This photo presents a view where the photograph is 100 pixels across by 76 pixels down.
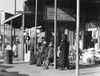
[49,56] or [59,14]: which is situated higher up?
[59,14]

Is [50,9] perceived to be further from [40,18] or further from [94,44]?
[40,18]

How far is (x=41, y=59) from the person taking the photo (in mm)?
16141

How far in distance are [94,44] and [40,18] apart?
596 cm

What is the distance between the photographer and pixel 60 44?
1456cm

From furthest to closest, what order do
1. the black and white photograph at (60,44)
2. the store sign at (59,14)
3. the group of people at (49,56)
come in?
the store sign at (59,14), the group of people at (49,56), the black and white photograph at (60,44)

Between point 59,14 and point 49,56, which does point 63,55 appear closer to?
point 49,56

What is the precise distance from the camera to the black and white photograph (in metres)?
14.1

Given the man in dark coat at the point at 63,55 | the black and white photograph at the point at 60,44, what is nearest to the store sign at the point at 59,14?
the black and white photograph at the point at 60,44

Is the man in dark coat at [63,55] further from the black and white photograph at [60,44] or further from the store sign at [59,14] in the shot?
the store sign at [59,14]

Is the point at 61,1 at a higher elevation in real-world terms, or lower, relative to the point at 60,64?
higher

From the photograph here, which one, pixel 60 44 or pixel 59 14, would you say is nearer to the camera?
pixel 60 44

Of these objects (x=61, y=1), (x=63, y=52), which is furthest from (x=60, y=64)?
(x=61, y=1)

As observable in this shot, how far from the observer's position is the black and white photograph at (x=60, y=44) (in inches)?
554

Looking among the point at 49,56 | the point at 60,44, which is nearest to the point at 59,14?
the point at 60,44
